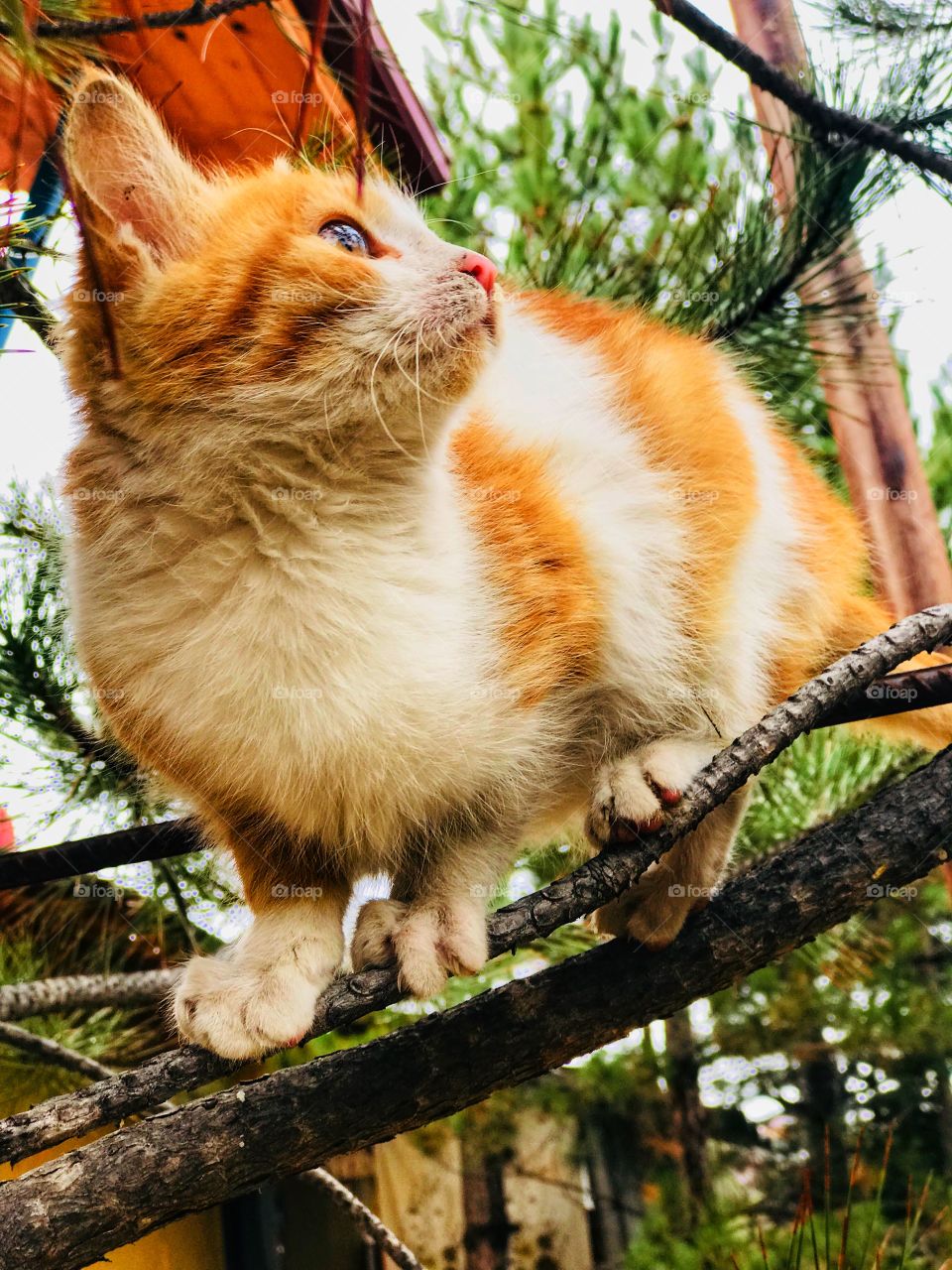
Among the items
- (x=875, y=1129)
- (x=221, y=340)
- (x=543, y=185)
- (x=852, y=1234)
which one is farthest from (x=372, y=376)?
(x=875, y=1129)

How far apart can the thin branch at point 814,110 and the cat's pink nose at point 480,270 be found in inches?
11.1

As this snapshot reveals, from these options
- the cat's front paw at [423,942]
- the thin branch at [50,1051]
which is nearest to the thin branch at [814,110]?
the cat's front paw at [423,942]

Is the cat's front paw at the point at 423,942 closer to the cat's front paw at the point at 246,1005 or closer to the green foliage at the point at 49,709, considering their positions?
the cat's front paw at the point at 246,1005

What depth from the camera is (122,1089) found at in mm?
625

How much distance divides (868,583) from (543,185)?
0.50 meters

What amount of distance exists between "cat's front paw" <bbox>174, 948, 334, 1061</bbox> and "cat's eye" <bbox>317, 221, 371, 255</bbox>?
489 millimetres

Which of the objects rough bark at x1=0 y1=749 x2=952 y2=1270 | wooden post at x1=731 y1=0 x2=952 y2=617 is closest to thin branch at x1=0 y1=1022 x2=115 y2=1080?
rough bark at x1=0 y1=749 x2=952 y2=1270

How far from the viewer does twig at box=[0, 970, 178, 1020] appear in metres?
Result: 0.99

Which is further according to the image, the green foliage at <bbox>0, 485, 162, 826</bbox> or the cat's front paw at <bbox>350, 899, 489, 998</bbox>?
the green foliage at <bbox>0, 485, 162, 826</bbox>

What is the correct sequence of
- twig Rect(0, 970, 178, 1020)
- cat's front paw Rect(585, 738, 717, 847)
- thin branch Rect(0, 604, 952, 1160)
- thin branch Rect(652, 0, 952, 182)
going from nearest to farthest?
1. thin branch Rect(0, 604, 952, 1160)
2. cat's front paw Rect(585, 738, 717, 847)
3. thin branch Rect(652, 0, 952, 182)
4. twig Rect(0, 970, 178, 1020)

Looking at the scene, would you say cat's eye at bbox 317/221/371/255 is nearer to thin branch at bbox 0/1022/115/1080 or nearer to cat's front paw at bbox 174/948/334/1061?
cat's front paw at bbox 174/948/334/1061

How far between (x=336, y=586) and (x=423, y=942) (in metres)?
0.24

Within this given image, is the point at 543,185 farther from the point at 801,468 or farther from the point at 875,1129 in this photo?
the point at 875,1129

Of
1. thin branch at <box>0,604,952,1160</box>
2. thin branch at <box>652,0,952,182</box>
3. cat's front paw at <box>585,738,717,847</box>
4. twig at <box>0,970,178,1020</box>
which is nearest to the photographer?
thin branch at <box>0,604,952,1160</box>
